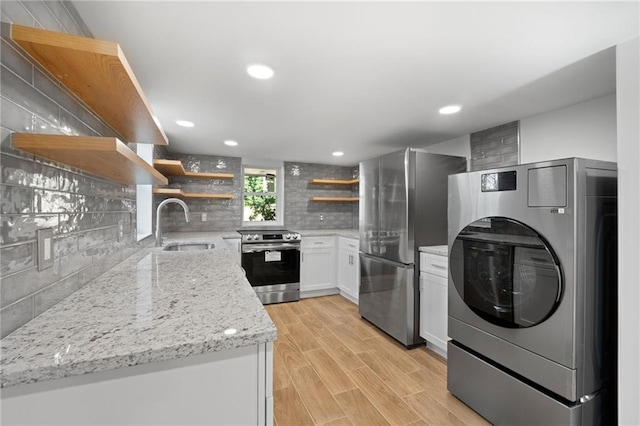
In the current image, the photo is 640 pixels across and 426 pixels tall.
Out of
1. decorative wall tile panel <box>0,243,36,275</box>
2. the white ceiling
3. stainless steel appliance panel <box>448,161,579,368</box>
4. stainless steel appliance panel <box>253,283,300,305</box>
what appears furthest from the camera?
stainless steel appliance panel <box>253,283,300,305</box>

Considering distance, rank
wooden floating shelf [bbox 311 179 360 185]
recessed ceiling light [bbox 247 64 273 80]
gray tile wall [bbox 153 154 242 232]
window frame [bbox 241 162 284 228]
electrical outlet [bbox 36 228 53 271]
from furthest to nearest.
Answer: wooden floating shelf [bbox 311 179 360 185]
window frame [bbox 241 162 284 228]
gray tile wall [bbox 153 154 242 232]
recessed ceiling light [bbox 247 64 273 80]
electrical outlet [bbox 36 228 53 271]

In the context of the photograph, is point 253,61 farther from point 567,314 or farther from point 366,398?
point 366,398

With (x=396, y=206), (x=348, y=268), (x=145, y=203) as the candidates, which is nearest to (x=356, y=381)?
(x=396, y=206)

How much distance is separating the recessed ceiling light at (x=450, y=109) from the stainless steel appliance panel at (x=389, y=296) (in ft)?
4.40

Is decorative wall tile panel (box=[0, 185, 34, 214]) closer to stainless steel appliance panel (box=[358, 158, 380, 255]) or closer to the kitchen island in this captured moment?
the kitchen island

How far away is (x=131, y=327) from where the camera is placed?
2.39 feet

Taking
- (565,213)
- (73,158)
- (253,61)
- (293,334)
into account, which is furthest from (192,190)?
(565,213)

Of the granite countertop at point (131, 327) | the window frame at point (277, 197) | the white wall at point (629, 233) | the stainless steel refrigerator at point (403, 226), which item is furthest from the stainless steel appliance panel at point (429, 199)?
the window frame at point (277, 197)

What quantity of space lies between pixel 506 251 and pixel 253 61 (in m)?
1.75

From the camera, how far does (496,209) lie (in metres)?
1.59

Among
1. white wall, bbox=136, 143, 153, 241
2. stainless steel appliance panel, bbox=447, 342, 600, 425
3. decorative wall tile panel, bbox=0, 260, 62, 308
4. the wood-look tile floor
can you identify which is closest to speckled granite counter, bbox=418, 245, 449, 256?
stainless steel appliance panel, bbox=447, 342, 600, 425

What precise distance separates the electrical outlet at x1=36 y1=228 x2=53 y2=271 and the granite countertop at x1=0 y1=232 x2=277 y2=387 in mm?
143

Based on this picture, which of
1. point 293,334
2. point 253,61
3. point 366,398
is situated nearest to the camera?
point 253,61

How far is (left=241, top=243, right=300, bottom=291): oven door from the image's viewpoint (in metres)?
3.58
